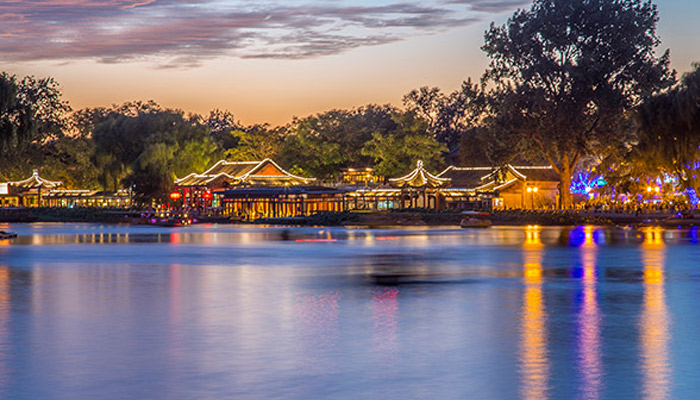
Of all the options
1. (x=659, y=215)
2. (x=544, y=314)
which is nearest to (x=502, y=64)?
(x=659, y=215)

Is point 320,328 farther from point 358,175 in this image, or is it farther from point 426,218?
point 358,175

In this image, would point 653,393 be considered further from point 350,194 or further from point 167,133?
point 167,133

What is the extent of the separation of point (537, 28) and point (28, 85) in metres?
40.7

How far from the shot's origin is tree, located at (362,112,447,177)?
114125 millimetres

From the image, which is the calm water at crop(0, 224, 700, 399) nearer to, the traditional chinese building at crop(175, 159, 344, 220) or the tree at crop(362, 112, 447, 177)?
the traditional chinese building at crop(175, 159, 344, 220)

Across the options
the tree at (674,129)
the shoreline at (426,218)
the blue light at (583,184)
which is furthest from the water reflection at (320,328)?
the blue light at (583,184)

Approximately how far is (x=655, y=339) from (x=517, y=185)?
290 ft

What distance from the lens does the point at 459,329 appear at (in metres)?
15.6

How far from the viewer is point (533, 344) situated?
1378cm

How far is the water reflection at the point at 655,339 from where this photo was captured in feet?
35.2

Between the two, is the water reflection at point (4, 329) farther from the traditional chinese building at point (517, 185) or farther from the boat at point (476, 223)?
the traditional chinese building at point (517, 185)

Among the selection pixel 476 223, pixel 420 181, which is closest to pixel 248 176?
pixel 420 181

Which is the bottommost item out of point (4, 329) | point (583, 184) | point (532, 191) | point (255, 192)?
point (4, 329)

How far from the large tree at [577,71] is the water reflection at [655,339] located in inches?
2160
